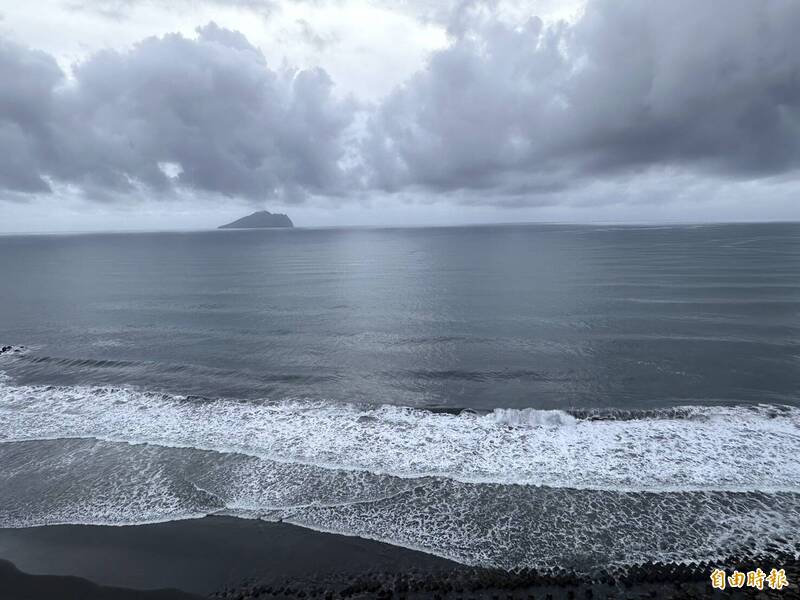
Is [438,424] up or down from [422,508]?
up

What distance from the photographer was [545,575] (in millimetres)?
13141

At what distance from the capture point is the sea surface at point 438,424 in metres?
15.8

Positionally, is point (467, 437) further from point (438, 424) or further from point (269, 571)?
point (269, 571)

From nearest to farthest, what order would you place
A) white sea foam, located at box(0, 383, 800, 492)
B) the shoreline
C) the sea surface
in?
the shoreline, the sea surface, white sea foam, located at box(0, 383, 800, 492)

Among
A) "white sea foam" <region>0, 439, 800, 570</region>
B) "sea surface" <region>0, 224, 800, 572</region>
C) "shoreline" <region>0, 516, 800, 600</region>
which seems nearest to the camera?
"shoreline" <region>0, 516, 800, 600</region>

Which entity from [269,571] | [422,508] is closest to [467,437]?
[422,508]

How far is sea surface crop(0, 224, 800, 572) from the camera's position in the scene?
15.8 metres

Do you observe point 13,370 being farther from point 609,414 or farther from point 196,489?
point 609,414

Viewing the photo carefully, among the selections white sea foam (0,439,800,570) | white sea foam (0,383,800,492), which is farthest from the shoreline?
white sea foam (0,383,800,492)

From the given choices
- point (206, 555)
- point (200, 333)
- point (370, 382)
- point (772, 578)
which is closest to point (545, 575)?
point (772, 578)

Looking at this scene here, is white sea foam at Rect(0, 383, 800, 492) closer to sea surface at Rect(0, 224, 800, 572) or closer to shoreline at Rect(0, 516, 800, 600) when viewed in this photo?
sea surface at Rect(0, 224, 800, 572)

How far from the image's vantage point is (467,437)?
71.4 ft

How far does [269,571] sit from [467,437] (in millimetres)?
11435

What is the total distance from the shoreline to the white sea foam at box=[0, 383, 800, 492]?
14.8 ft
